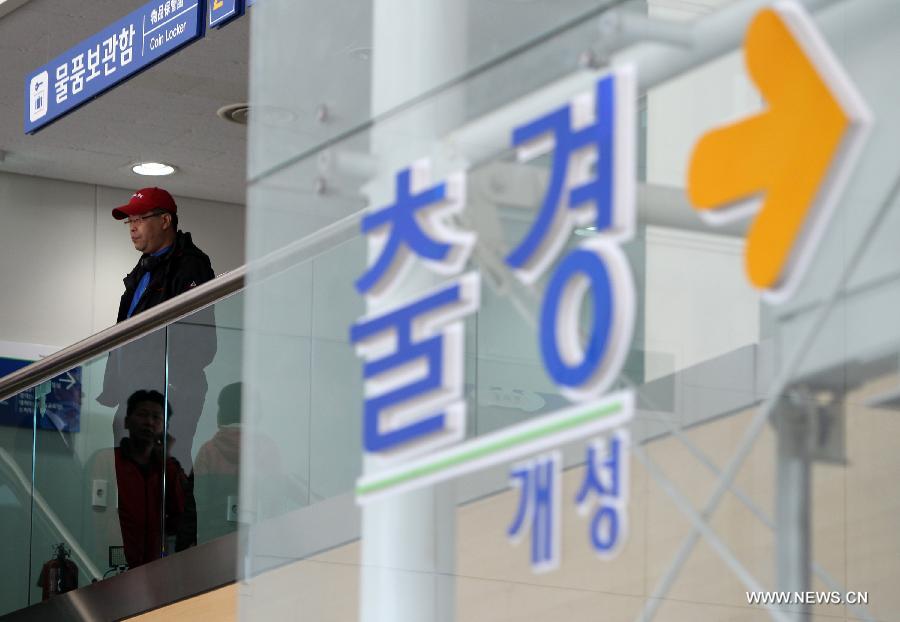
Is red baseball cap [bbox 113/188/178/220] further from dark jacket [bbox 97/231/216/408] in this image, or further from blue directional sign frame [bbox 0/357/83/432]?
blue directional sign frame [bbox 0/357/83/432]

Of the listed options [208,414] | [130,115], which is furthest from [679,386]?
[130,115]

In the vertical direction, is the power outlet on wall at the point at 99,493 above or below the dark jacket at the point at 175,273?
below

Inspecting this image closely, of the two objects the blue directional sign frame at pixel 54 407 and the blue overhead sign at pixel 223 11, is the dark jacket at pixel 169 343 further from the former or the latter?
the blue overhead sign at pixel 223 11

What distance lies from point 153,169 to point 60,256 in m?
1.07

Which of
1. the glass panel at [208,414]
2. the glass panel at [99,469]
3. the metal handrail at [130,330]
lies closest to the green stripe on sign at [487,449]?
the metal handrail at [130,330]

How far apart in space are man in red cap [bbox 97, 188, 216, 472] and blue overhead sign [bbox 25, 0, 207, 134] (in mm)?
443

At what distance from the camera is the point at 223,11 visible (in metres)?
5.20

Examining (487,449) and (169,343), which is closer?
(487,449)

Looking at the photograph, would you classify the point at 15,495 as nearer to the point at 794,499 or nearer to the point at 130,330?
the point at 130,330

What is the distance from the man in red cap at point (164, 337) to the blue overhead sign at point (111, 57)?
1.45 feet

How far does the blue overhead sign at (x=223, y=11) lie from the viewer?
514cm

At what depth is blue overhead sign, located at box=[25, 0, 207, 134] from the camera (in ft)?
17.6

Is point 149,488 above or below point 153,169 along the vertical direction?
below

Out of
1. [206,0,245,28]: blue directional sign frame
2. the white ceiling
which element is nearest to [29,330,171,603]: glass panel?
[206,0,245,28]: blue directional sign frame
